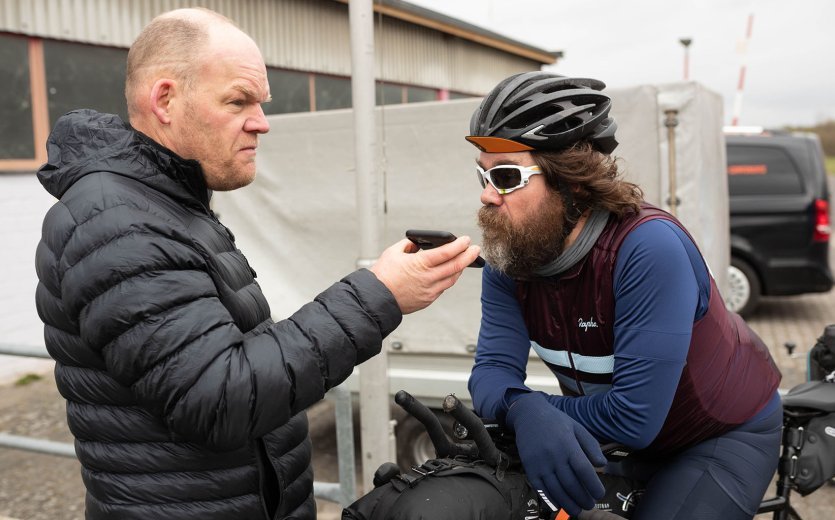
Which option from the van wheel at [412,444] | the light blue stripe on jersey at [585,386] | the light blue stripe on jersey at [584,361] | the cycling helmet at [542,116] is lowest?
the van wheel at [412,444]

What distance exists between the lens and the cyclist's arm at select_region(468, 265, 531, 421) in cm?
206

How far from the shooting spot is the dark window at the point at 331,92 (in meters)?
12.0

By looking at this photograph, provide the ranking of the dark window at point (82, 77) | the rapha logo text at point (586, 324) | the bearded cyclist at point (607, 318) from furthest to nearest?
1. the dark window at point (82, 77)
2. the rapha logo text at point (586, 324)
3. the bearded cyclist at point (607, 318)

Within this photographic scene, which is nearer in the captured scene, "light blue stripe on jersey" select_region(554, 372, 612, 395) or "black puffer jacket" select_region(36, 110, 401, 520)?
"black puffer jacket" select_region(36, 110, 401, 520)

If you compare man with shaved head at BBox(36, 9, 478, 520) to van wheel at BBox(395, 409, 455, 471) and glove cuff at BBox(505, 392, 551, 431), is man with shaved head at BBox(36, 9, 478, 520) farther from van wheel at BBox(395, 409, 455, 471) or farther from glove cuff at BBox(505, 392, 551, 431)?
van wheel at BBox(395, 409, 455, 471)

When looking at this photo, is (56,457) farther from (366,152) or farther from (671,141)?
(671,141)

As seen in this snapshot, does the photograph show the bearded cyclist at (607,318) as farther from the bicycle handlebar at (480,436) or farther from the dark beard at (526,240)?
the bicycle handlebar at (480,436)

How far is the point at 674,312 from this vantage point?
1.78 meters

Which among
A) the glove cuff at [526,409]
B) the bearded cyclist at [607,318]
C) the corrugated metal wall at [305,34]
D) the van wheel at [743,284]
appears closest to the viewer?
the glove cuff at [526,409]

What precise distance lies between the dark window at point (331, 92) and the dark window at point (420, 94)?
2038mm

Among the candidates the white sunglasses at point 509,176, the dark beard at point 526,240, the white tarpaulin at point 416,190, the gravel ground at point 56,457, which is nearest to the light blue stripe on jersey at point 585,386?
the dark beard at point 526,240

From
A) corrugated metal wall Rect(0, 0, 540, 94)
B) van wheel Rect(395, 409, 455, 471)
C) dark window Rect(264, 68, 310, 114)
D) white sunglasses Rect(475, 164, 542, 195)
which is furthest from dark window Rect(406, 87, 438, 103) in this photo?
white sunglasses Rect(475, 164, 542, 195)

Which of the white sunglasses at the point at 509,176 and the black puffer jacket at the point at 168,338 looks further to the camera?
the white sunglasses at the point at 509,176

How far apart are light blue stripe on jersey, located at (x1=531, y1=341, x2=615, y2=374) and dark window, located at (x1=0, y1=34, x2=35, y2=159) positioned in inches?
297
